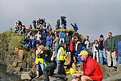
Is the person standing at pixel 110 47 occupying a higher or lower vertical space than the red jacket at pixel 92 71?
higher

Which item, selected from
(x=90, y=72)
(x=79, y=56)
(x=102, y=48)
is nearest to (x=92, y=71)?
(x=90, y=72)

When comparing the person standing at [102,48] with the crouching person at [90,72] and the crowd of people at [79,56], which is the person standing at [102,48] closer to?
the crowd of people at [79,56]

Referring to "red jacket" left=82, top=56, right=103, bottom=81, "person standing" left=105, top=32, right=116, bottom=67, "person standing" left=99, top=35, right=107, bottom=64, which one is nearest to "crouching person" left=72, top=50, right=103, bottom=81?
"red jacket" left=82, top=56, right=103, bottom=81

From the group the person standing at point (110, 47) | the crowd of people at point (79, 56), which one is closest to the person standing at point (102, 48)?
the crowd of people at point (79, 56)

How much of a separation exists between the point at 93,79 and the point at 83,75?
0.33m

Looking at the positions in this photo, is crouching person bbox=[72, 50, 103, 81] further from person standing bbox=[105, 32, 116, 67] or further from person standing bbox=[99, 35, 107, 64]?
person standing bbox=[99, 35, 107, 64]

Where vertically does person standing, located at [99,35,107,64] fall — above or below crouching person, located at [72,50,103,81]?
above

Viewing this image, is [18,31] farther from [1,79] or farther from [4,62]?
[1,79]

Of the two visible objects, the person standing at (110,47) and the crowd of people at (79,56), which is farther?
the person standing at (110,47)

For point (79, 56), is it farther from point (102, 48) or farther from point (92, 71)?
point (92, 71)

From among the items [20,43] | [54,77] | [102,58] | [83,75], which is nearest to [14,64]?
[20,43]

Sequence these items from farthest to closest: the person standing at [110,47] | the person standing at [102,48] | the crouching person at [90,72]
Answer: the person standing at [102,48] → the person standing at [110,47] → the crouching person at [90,72]

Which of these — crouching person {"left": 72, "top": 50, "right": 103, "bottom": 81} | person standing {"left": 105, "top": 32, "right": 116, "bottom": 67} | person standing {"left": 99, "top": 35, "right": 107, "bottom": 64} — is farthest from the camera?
person standing {"left": 99, "top": 35, "right": 107, "bottom": 64}

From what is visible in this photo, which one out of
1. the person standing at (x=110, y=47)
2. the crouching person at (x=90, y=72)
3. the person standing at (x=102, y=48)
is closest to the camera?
the crouching person at (x=90, y=72)
